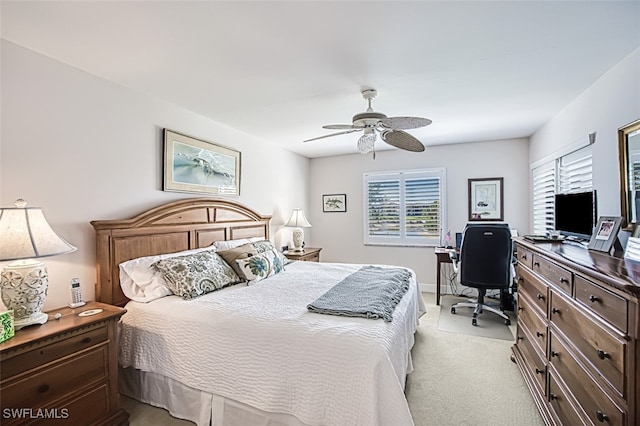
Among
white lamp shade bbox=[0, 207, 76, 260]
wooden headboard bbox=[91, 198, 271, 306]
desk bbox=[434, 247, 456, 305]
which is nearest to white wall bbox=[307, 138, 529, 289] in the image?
desk bbox=[434, 247, 456, 305]

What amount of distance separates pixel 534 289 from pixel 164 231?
9.87ft

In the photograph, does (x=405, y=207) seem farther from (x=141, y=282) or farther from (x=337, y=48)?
(x=141, y=282)

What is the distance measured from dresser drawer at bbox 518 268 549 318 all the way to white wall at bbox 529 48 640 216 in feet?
2.31

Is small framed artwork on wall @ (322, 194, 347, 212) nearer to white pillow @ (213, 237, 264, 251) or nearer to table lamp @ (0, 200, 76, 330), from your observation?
white pillow @ (213, 237, 264, 251)

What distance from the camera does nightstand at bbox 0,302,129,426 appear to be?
4.78ft

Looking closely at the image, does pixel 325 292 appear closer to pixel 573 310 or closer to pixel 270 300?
pixel 270 300

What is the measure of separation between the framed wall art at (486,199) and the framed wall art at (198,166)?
137 inches

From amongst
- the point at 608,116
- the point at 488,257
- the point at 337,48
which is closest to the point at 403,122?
the point at 337,48

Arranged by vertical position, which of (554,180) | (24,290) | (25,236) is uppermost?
(554,180)

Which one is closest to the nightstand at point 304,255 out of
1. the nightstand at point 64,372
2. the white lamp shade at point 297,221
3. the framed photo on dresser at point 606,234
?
the white lamp shade at point 297,221

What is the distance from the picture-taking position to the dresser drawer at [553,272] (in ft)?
5.17

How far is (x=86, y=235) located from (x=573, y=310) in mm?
3092

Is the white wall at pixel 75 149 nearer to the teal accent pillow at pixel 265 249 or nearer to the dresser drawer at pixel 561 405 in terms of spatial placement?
the teal accent pillow at pixel 265 249

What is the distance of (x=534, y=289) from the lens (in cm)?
213
